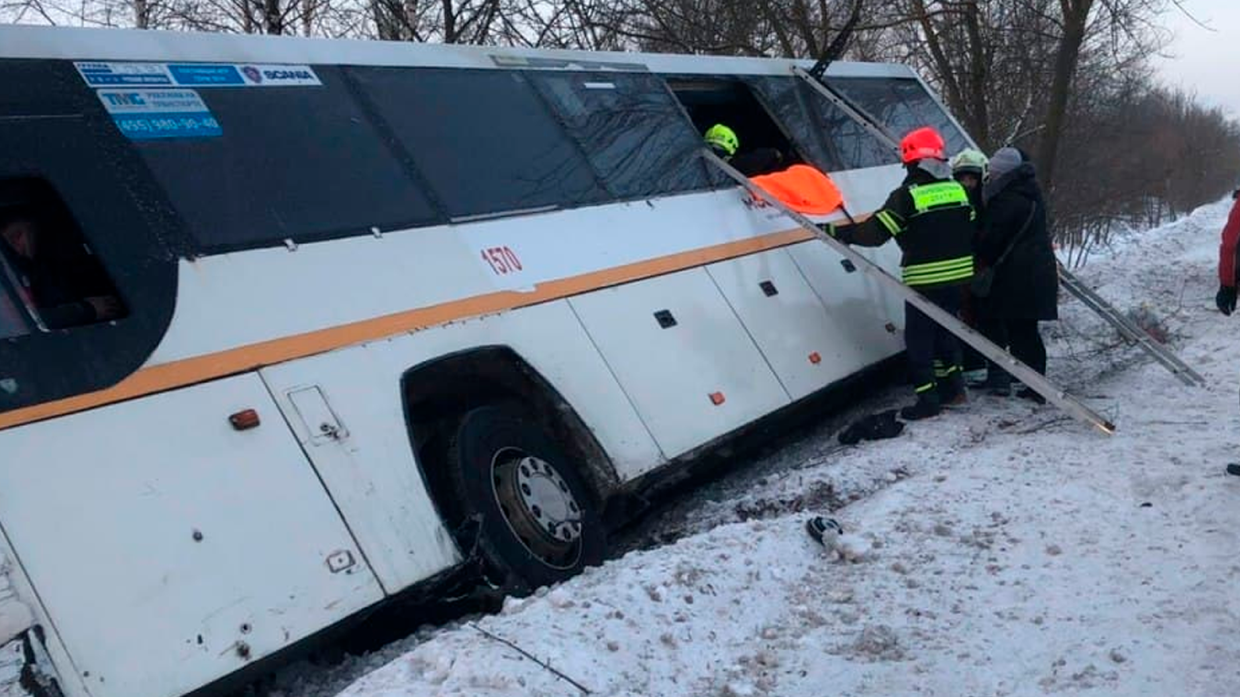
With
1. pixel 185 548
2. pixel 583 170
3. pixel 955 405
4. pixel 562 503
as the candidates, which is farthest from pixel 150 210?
pixel 955 405

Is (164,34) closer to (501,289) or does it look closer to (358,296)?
(358,296)

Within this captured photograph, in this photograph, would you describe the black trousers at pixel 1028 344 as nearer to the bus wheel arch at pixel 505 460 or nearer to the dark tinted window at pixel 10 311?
the bus wheel arch at pixel 505 460

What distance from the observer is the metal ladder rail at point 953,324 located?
6.77 meters

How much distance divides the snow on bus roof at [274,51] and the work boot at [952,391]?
8.96 ft

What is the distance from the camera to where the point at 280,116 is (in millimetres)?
5020

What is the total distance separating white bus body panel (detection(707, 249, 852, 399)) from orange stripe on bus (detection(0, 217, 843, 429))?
449mm

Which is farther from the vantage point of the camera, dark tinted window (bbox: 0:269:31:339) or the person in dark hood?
the person in dark hood

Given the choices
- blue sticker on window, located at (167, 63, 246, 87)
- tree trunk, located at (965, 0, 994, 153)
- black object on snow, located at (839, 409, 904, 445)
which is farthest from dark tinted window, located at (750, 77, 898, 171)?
tree trunk, located at (965, 0, 994, 153)

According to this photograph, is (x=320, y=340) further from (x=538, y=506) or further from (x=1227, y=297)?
(x=1227, y=297)

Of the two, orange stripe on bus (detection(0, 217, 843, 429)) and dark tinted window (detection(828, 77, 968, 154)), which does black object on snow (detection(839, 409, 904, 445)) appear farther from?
dark tinted window (detection(828, 77, 968, 154))

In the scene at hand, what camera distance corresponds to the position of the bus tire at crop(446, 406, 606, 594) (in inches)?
194

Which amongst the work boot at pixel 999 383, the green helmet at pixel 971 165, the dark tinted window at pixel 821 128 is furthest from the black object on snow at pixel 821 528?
the dark tinted window at pixel 821 128

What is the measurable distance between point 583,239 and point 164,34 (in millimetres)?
2247

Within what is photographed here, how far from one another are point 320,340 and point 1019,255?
5.27 metres
